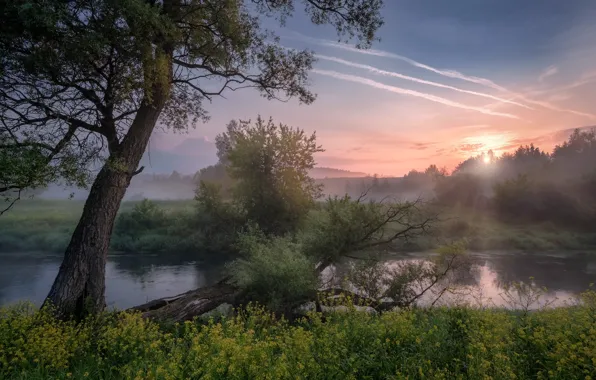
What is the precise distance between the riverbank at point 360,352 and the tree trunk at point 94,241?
1.31 m

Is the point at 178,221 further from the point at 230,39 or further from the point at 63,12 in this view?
the point at 63,12

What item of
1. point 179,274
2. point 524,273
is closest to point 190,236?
point 179,274

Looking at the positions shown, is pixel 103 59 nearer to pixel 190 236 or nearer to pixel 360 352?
pixel 360 352

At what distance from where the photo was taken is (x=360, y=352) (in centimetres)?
569

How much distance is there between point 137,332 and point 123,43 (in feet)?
20.1

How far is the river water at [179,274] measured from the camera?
19203mm

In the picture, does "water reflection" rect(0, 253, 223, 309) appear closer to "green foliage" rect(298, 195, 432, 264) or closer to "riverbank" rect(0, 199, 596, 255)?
"riverbank" rect(0, 199, 596, 255)

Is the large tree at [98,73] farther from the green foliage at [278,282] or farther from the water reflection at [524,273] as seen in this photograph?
the water reflection at [524,273]

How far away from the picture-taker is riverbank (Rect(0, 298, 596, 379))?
476 centimetres

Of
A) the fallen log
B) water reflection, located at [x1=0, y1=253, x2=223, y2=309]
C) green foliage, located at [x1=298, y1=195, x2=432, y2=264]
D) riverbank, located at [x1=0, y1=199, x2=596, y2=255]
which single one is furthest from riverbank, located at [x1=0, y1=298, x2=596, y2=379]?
riverbank, located at [x1=0, y1=199, x2=596, y2=255]

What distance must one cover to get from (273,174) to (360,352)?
18.2 metres

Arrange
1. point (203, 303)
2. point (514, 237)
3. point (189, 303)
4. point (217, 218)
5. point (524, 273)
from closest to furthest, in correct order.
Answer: point (189, 303)
point (203, 303)
point (524, 273)
point (217, 218)
point (514, 237)

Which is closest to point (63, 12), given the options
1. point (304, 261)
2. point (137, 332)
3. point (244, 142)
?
point (137, 332)

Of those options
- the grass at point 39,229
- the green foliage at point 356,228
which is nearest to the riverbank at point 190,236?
the grass at point 39,229
